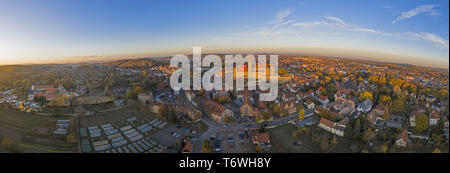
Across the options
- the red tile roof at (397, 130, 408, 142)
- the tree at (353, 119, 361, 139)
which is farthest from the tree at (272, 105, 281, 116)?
the red tile roof at (397, 130, 408, 142)

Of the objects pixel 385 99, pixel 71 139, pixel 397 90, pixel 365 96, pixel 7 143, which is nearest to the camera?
pixel 7 143

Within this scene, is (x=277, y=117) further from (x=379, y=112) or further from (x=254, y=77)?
(x=254, y=77)

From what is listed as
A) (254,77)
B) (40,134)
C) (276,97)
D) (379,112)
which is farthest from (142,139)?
(254,77)

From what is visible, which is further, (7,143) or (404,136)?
(7,143)

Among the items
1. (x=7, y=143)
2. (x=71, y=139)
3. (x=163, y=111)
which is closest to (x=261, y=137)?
(x=163, y=111)

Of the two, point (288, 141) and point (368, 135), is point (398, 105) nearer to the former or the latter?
Result: point (368, 135)

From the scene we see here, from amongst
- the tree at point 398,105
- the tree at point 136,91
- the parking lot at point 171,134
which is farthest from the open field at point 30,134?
the tree at point 398,105
